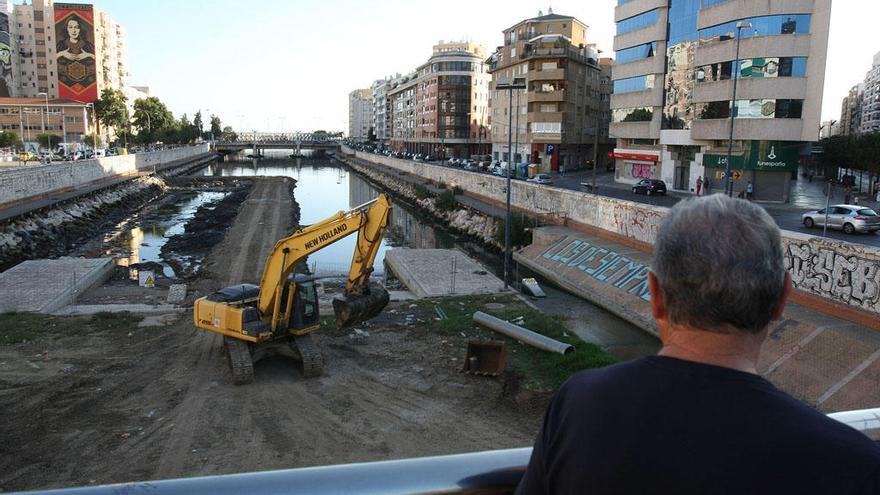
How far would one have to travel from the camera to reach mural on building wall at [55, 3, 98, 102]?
133000 millimetres

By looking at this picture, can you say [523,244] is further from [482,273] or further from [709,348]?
[709,348]

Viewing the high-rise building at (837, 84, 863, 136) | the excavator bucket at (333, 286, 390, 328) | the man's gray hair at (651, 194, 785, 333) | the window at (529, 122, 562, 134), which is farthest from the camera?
the high-rise building at (837, 84, 863, 136)

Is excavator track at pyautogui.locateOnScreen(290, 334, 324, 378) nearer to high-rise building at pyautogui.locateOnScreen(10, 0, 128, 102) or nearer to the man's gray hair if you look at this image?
the man's gray hair

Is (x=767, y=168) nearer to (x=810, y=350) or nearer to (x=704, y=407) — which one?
(x=810, y=350)

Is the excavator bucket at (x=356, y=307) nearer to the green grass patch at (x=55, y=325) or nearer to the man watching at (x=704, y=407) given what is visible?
the green grass patch at (x=55, y=325)

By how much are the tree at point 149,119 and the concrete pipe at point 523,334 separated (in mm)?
115445


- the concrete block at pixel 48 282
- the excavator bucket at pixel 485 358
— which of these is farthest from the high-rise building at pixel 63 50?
the excavator bucket at pixel 485 358

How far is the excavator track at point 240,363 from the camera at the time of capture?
15242 mm

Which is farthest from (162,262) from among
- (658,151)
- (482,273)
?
(658,151)

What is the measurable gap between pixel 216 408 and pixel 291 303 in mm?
3407

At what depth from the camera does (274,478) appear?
1822 mm

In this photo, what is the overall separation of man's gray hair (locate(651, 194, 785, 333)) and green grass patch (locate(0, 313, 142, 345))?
20.3 metres

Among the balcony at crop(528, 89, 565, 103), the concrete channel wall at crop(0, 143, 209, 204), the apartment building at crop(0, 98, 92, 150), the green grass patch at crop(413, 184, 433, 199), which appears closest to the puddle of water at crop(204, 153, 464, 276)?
the green grass patch at crop(413, 184, 433, 199)

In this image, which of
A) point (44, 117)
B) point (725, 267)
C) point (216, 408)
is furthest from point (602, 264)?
point (44, 117)
